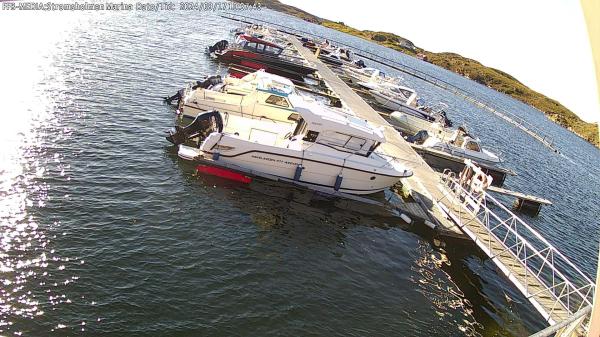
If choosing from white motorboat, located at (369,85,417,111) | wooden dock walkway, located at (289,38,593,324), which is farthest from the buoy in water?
white motorboat, located at (369,85,417,111)

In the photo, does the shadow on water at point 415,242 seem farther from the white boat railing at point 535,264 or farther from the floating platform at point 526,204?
the floating platform at point 526,204

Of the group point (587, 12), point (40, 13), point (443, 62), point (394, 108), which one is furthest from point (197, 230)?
point (443, 62)

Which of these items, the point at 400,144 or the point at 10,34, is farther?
the point at 10,34

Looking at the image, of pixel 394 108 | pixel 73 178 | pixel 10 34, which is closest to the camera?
pixel 73 178

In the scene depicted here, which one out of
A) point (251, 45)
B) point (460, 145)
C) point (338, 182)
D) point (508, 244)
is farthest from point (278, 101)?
point (251, 45)

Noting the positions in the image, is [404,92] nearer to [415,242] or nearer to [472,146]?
[472,146]

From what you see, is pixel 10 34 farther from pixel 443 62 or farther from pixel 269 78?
pixel 443 62

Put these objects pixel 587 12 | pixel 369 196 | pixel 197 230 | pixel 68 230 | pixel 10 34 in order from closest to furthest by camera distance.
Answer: pixel 587 12, pixel 68 230, pixel 197 230, pixel 369 196, pixel 10 34
